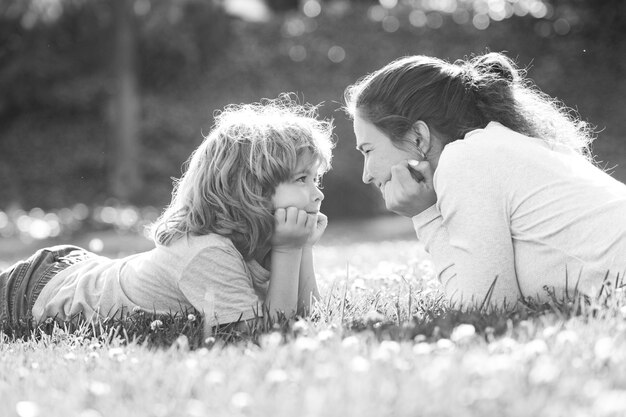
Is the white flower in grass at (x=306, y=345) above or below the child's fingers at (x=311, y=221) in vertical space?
below

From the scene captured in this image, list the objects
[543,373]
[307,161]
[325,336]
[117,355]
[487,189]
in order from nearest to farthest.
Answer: [543,373], [325,336], [117,355], [487,189], [307,161]

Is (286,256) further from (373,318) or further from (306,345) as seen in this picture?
(306,345)

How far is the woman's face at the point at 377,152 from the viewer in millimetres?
3760

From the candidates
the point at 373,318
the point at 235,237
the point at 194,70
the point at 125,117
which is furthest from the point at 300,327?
the point at 194,70

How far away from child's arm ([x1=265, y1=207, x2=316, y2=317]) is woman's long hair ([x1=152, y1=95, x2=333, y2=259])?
7 centimetres

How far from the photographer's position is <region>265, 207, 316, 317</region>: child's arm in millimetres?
3740

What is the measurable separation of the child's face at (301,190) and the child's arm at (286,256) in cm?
5

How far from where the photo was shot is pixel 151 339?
3311 millimetres

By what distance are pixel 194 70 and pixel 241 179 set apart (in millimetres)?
13245

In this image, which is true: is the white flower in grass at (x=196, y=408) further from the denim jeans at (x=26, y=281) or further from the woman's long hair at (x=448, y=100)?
the denim jeans at (x=26, y=281)

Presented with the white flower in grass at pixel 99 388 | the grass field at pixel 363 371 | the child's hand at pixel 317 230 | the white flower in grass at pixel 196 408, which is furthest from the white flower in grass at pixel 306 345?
the child's hand at pixel 317 230

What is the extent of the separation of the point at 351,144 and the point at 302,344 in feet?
45.6

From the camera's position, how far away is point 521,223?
3.40 m

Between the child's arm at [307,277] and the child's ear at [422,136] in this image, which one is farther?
the child's arm at [307,277]
